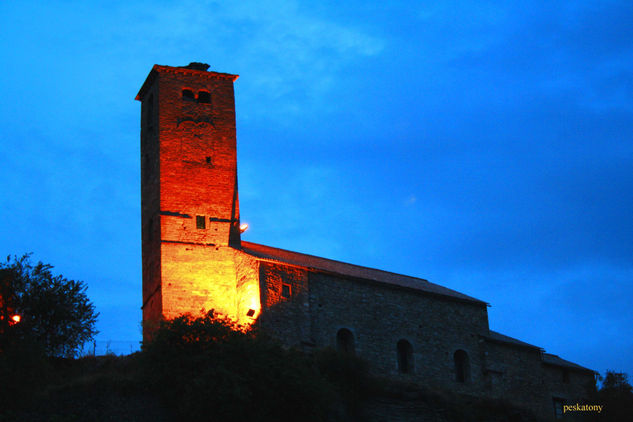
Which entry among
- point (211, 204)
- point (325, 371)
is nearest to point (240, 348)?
point (325, 371)

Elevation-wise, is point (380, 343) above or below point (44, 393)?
above

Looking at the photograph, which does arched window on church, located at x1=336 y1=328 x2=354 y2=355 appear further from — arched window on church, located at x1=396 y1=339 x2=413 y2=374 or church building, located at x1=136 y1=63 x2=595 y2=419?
arched window on church, located at x1=396 y1=339 x2=413 y2=374

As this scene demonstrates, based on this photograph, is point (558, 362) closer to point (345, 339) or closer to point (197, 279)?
point (345, 339)

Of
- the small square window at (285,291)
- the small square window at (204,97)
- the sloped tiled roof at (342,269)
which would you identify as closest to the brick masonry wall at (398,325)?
the sloped tiled roof at (342,269)

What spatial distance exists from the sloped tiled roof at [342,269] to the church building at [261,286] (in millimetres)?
140

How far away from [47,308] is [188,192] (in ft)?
29.0

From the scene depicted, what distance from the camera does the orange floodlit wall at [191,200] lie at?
44.7m

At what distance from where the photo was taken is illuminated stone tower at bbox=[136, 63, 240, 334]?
4488 cm

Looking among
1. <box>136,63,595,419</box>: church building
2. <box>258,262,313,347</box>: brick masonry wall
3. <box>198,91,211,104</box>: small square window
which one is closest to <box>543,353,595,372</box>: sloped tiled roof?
<box>136,63,595,419</box>: church building

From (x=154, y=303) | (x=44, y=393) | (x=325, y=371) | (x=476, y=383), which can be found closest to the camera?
(x=44, y=393)

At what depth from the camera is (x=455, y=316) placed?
165ft

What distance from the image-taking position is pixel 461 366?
49.7 metres

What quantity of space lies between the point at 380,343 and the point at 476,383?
640cm

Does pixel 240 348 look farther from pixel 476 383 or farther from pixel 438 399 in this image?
pixel 476 383
